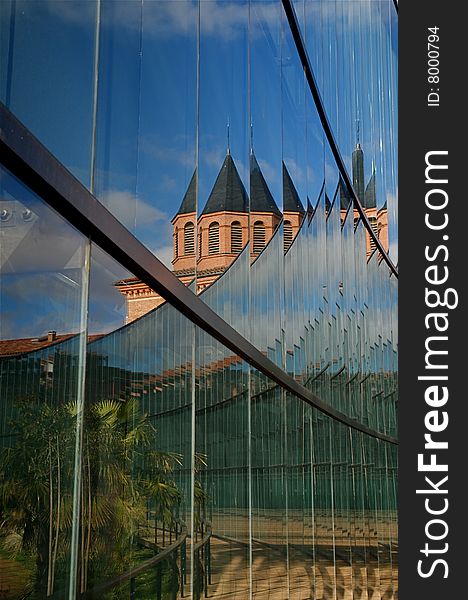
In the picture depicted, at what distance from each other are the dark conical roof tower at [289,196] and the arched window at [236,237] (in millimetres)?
2111

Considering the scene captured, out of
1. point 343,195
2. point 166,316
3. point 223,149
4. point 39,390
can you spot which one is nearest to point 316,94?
point 343,195

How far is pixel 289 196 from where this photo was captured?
9.02 metres

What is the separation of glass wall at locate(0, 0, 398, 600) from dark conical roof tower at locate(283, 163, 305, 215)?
34 millimetres

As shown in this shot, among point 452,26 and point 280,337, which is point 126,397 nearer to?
point 280,337

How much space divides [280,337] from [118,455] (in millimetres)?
5014

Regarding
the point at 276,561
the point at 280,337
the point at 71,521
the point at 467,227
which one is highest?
the point at 467,227

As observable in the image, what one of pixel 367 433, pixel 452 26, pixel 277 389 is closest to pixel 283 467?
pixel 277 389

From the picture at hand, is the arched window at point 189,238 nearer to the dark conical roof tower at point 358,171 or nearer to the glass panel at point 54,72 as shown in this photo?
the glass panel at point 54,72

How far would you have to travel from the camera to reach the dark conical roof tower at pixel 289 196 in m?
8.75

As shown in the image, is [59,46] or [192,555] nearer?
[59,46]

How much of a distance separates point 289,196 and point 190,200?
13.3 feet

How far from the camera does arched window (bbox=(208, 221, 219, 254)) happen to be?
5.73 m

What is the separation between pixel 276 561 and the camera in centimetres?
781

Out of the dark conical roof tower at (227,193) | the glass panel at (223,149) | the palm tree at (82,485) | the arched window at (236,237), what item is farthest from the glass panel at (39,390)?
the arched window at (236,237)
